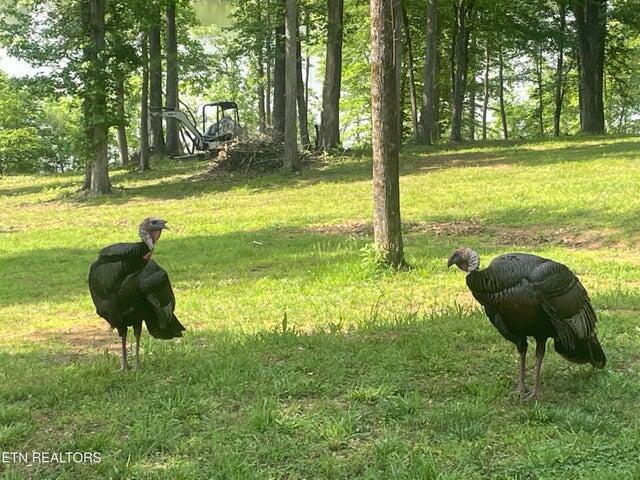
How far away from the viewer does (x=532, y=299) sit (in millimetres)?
4363

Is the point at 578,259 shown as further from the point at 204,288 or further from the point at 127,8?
the point at 127,8

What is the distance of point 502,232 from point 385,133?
475 centimetres

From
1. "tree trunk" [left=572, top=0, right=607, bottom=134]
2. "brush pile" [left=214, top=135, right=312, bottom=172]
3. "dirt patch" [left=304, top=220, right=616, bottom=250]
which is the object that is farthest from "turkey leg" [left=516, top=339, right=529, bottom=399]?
"tree trunk" [left=572, top=0, right=607, bottom=134]

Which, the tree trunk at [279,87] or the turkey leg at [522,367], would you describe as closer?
the turkey leg at [522,367]

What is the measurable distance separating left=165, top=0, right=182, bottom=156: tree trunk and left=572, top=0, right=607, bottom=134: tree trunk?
17.9 m

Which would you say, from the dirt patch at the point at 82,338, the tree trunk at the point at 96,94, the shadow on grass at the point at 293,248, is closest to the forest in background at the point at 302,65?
the tree trunk at the point at 96,94

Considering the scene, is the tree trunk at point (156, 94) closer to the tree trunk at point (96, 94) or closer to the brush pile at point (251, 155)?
the brush pile at point (251, 155)

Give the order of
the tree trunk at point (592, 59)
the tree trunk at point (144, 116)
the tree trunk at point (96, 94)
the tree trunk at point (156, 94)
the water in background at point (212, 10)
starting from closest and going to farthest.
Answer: the tree trunk at point (96, 94) → the tree trunk at point (144, 116) → the tree trunk at point (592, 59) → the tree trunk at point (156, 94) → the water in background at point (212, 10)

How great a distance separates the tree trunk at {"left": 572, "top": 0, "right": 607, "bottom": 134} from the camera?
28984mm

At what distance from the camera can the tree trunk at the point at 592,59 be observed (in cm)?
2898

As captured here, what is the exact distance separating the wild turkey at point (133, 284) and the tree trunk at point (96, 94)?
58.5 feet

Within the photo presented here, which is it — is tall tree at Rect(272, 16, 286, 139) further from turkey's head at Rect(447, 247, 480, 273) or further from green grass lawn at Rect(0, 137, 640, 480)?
turkey's head at Rect(447, 247, 480, 273)

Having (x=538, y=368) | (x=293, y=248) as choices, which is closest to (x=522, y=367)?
(x=538, y=368)

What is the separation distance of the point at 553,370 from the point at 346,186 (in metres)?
15.6
